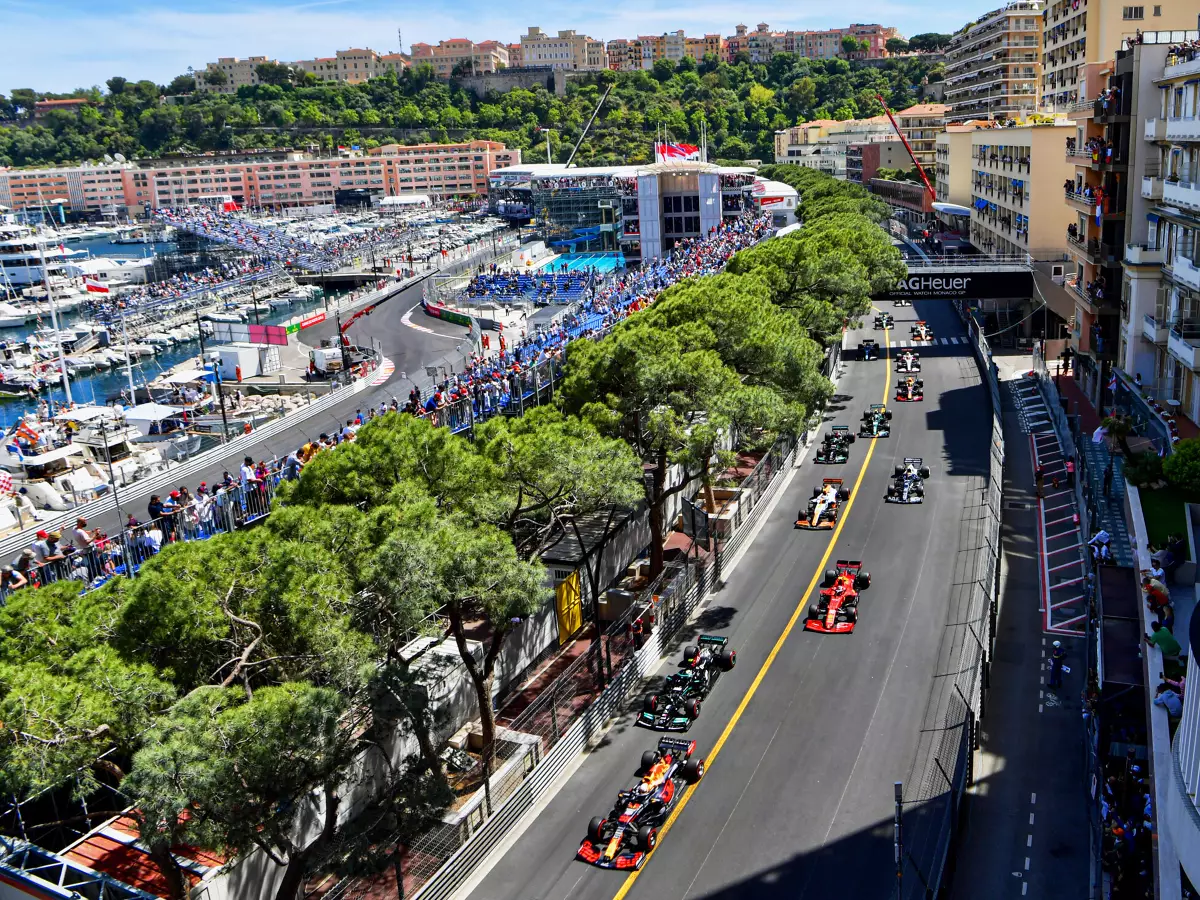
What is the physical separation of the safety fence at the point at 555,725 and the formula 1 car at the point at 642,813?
2030mm

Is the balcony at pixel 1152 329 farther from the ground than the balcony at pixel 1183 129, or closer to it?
closer to it

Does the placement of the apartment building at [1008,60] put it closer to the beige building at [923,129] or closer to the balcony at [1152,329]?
the beige building at [923,129]

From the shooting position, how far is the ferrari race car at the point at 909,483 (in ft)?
136

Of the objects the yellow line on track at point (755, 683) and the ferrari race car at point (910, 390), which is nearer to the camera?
the yellow line on track at point (755, 683)

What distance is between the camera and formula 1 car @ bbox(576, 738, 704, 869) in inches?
864

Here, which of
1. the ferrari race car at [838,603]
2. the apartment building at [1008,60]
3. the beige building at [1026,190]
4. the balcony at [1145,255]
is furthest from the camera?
the apartment building at [1008,60]

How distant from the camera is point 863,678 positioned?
2839 centimetres

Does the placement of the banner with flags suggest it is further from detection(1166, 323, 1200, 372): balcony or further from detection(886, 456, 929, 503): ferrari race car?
detection(1166, 323, 1200, 372): balcony

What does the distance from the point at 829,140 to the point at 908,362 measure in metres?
132

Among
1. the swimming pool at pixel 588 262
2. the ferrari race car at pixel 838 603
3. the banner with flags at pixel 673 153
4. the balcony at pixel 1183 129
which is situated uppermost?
the banner with flags at pixel 673 153

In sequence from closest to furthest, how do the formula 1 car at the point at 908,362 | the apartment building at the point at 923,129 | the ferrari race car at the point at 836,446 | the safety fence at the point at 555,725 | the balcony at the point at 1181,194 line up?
the safety fence at the point at 555,725 < the balcony at the point at 1181,194 < the ferrari race car at the point at 836,446 < the formula 1 car at the point at 908,362 < the apartment building at the point at 923,129

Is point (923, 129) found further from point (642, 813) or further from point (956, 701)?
point (642, 813)

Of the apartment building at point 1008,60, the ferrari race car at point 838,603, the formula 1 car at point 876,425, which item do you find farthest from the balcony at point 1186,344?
the apartment building at point 1008,60

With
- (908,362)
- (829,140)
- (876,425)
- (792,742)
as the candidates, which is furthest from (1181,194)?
(829,140)
